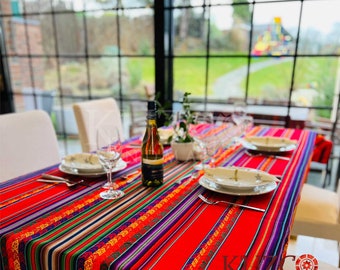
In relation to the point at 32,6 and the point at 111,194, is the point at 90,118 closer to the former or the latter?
the point at 111,194

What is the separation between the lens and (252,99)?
9.24ft

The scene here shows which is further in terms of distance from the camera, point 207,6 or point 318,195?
point 207,6

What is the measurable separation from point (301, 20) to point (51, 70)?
9.17 feet

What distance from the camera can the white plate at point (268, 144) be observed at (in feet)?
4.86

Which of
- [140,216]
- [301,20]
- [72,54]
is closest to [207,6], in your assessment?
[301,20]

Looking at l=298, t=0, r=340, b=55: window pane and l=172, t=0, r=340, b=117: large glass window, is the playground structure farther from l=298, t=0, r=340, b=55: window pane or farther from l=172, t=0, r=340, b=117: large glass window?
l=298, t=0, r=340, b=55: window pane

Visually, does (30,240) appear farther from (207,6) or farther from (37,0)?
(37,0)

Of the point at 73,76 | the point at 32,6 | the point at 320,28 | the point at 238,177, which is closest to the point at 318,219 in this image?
the point at 238,177

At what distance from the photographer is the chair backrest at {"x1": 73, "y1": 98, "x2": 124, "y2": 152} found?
5.87 feet

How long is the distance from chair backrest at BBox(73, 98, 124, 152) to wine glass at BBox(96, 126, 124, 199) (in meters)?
0.66

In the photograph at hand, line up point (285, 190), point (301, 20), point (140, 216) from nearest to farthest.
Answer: point (140, 216), point (285, 190), point (301, 20)

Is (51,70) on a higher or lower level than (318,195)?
higher

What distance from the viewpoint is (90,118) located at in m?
1.85

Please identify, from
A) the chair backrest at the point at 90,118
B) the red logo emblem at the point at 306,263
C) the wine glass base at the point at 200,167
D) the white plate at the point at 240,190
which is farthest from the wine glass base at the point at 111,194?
the chair backrest at the point at 90,118
